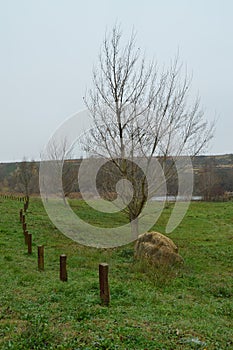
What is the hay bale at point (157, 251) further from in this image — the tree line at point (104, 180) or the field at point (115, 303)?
the tree line at point (104, 180)

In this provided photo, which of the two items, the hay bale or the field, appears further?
→ the hay bale

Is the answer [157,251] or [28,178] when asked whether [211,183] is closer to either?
[28,178]

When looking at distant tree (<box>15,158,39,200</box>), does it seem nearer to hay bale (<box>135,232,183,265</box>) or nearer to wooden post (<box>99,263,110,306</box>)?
hay bale (<box>135,232,183,265</box>)

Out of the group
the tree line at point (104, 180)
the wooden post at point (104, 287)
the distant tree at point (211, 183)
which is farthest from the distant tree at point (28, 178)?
the wooden post at point (104, 287)

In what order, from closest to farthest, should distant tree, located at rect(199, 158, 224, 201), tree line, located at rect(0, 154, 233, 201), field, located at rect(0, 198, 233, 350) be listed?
field, located at rect(0, 198, 233, 350)
tree line, located at rect(0, 154, 233, 201)
distant tree, located at rect(199, 158, 224, 201)

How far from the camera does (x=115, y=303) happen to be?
591cm

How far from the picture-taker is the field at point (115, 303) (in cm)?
431

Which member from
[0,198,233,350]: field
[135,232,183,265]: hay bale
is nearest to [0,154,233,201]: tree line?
[0,198,233,350]: field

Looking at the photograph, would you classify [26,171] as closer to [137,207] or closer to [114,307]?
[137,207]

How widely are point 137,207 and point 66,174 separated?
1902 centimetres

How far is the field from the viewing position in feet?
14.1

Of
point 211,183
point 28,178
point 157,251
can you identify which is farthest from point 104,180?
point 211,183

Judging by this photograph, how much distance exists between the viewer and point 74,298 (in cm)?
610

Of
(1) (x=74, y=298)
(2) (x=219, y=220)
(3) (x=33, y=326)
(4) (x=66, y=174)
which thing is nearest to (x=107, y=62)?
(1) (x=74, y=298)
